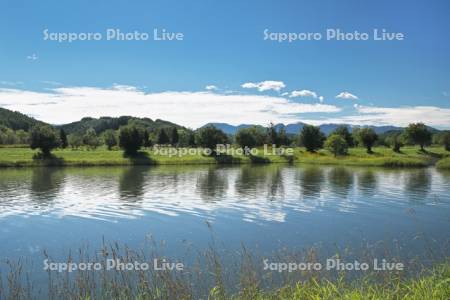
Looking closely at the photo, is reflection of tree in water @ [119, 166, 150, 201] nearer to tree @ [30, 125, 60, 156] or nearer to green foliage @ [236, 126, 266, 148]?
tree @ [30, 125, 60, 156]

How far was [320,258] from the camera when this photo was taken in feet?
53.5

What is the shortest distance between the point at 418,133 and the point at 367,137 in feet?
45.8

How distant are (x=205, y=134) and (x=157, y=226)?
70181 mm

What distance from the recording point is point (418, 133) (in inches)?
4141

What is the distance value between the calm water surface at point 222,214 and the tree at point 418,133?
211ft

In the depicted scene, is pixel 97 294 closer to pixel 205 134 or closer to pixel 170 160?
pixel 170 160

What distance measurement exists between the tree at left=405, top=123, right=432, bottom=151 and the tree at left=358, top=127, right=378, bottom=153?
33.0 ft

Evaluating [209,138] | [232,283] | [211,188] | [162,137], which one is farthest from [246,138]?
[232,283]

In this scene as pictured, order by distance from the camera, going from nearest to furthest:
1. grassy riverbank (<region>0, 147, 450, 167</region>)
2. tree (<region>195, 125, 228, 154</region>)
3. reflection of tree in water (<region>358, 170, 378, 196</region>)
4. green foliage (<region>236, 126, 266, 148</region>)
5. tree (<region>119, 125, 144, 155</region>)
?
reflection of tree in water (<region>358, 170, 378, 196</region>)
grassy riverbank (<region>0, 147, 450, 167</region>)
tree (<region>119, 125, 144, 155</region>)
tree (<region>195, 125, 228, 154</region>)
green foliage (<region>236, 126, 266, 148</region>)

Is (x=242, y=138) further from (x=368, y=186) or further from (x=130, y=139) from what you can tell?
(x=368, y=186)

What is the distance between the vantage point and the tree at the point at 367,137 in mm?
101875

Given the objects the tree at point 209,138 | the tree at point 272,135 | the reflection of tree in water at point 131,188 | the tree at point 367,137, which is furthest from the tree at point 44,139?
the tree at point 367,137

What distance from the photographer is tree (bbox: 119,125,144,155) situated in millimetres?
84750

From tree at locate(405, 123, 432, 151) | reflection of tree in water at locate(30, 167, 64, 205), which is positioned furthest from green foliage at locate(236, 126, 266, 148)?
reflection of tree in water at locate(30, 167, 64, 205)
